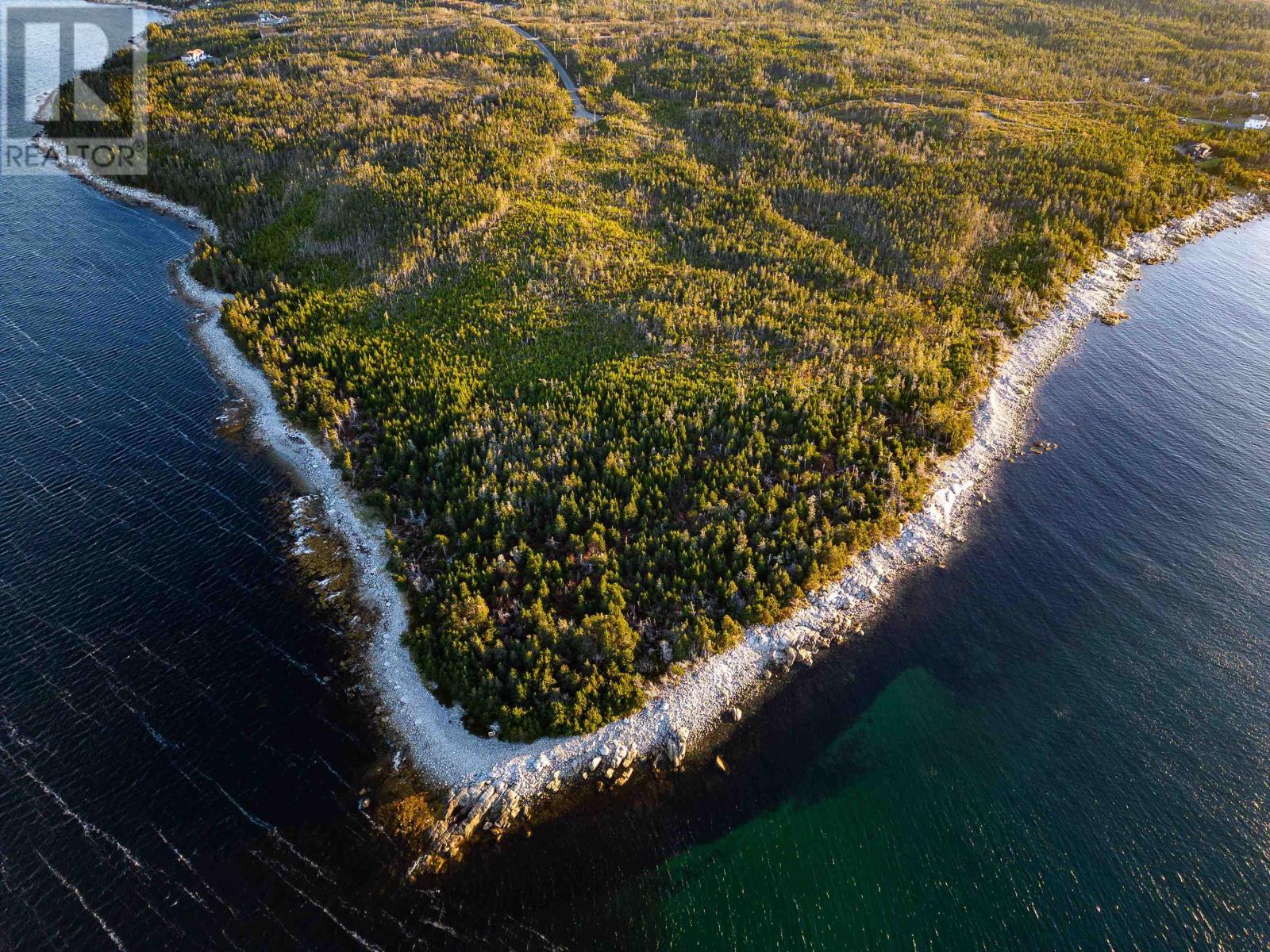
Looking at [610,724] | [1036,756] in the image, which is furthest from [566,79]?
[1036,756]

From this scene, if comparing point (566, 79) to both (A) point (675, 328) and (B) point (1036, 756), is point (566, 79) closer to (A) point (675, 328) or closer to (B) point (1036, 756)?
(A) point (675, 328)

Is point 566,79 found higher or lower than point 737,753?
higher

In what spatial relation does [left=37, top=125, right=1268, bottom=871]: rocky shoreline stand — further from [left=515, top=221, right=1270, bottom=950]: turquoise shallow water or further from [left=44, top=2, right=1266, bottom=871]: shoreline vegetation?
[left=515, top=221, right=1270, bottom=950]: turquoise shallow water

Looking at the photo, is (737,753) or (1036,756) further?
(737,753)

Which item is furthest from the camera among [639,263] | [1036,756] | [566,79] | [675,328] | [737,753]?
[566,79]

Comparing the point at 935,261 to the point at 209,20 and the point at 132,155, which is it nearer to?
the point at 132,155

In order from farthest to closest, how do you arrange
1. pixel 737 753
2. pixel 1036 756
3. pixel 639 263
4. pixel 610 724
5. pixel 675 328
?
pixel 639 263 < pixel 675 328 < pixel 610 724 < pixel 737 753 < pixel 1036 756

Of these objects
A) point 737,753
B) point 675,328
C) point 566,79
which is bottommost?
point 737,753
